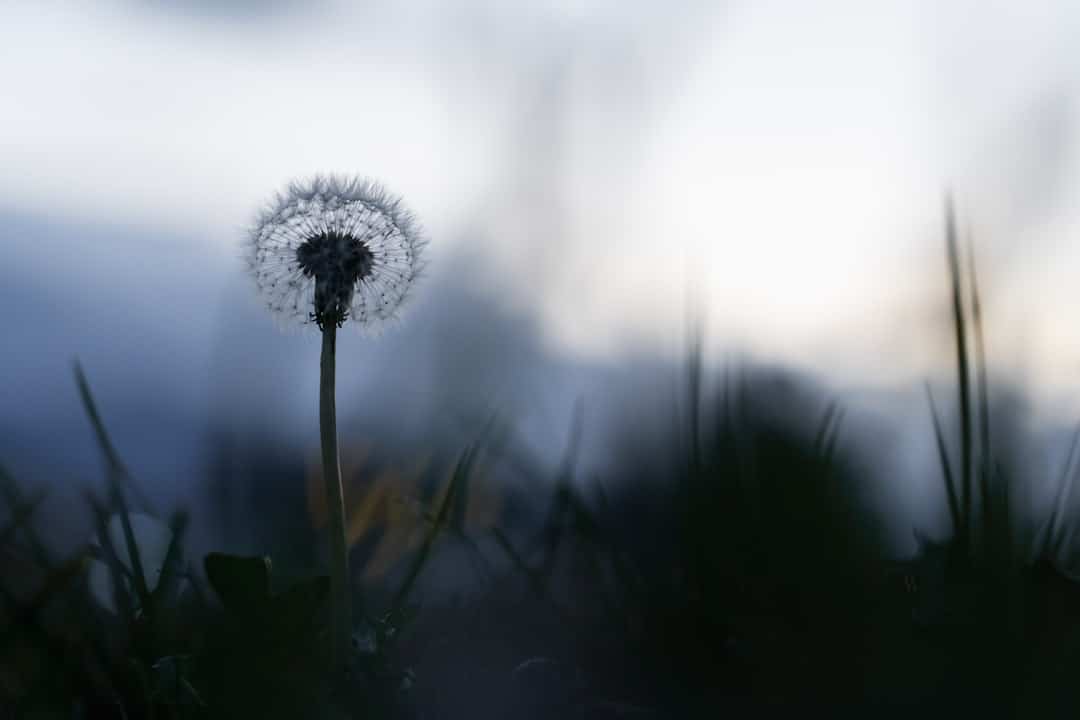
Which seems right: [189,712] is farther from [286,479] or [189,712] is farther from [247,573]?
[286,479]

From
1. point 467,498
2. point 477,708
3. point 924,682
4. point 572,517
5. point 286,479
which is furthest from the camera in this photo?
point 286,479

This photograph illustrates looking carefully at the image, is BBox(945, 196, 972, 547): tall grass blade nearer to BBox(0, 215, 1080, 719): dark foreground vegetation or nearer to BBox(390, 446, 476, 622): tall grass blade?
BBox(0, 215, 1080, 719): dark foreground vegetation

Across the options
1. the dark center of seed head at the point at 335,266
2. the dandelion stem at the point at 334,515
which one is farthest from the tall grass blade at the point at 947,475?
the dark center of seed head at the point at 335,266

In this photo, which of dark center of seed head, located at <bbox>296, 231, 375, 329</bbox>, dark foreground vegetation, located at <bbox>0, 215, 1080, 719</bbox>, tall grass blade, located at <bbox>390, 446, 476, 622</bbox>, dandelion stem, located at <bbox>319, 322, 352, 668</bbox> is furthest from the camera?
dark center of seed head, located at <bbox>296, 231, 375, 329</bbox>

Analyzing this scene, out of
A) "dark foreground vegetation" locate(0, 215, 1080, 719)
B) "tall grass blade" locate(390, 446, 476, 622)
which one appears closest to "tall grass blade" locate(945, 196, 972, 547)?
"dark foreground vegetation" locate(0, 215, 1080, 719)

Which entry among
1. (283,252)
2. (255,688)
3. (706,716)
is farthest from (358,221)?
(706,716)

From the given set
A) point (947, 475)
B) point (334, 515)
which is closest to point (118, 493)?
point (334, 515)

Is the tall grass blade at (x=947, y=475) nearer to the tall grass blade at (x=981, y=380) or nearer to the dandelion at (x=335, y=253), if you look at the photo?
the tall grass blade at (x=981, y=380)
